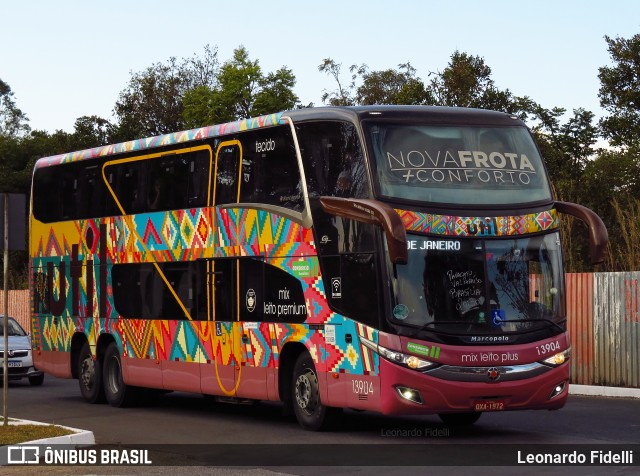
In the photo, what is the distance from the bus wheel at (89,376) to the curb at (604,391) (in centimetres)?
885

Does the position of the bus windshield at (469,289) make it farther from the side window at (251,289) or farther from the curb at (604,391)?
the curb at (604,391)

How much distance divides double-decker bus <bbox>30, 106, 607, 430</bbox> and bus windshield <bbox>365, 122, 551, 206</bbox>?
25 millimetres

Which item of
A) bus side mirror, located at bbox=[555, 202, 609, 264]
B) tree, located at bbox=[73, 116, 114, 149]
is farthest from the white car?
tree, located at bbox=[73, 116, 114, 149]

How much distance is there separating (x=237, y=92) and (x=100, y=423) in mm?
47061

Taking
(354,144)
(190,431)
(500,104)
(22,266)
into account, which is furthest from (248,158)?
(22,266)

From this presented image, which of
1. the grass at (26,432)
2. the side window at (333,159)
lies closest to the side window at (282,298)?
the side window at (333,159)

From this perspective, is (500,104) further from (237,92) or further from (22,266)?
(22,266)

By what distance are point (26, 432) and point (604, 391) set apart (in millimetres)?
12078

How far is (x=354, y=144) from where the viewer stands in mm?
15938

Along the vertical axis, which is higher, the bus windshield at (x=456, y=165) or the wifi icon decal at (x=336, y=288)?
the bus windshield at (x=456, y=165)

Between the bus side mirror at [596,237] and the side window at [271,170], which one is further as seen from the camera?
the side window at [271,170]

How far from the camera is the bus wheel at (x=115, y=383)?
21938mm

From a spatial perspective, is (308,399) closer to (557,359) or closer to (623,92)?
(557,359)

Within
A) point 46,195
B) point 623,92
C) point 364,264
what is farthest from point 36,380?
point 623,92
